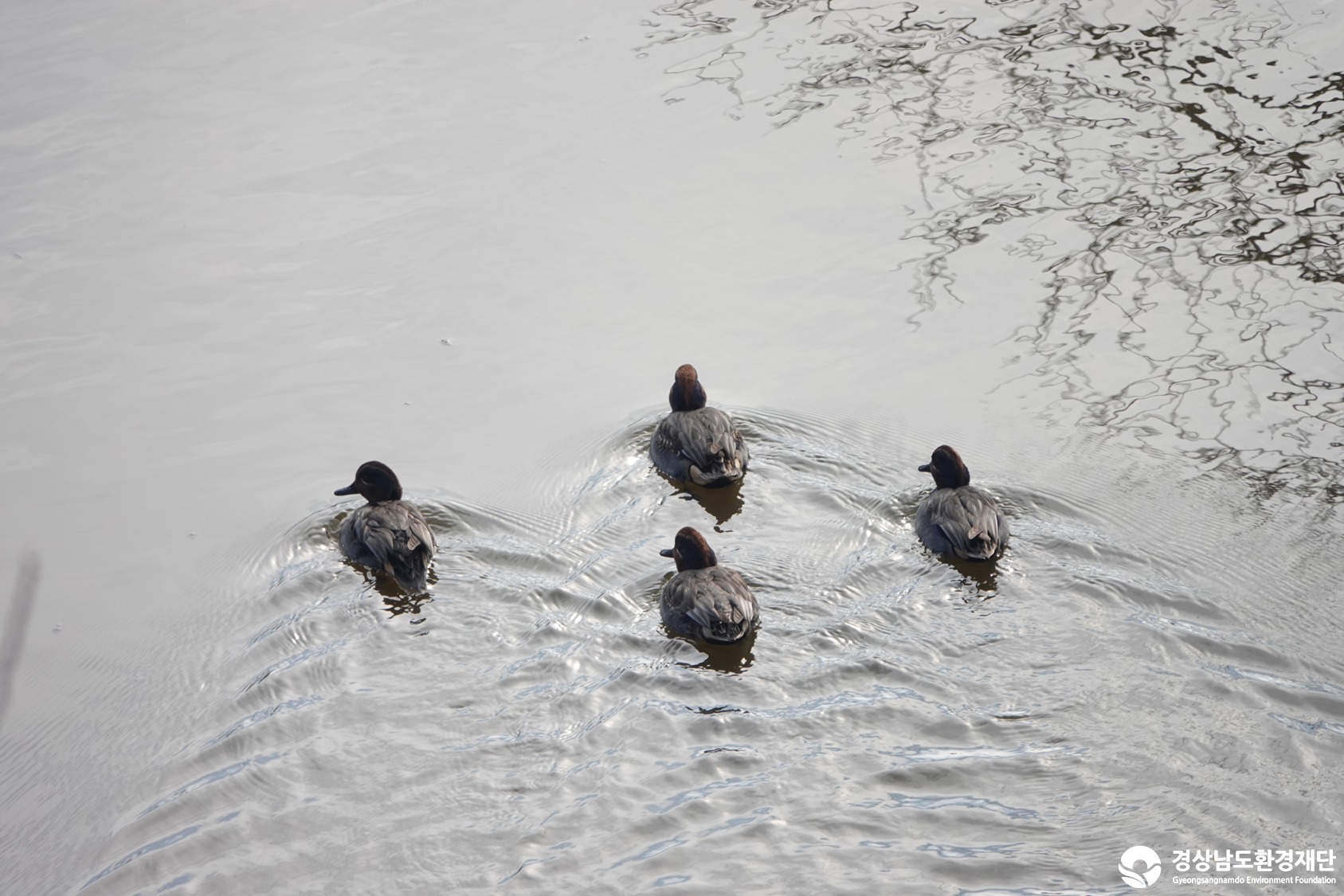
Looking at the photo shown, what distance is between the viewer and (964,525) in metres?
7.71

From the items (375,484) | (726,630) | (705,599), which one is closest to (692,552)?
(705,599)

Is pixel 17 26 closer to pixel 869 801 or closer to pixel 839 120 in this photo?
pixel 839 120

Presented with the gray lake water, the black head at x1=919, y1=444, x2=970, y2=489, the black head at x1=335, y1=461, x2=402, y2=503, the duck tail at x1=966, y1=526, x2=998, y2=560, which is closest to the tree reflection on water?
the gray lake water

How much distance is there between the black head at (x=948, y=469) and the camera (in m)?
8.12

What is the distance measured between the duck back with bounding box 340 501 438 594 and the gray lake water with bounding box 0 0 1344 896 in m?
0.19

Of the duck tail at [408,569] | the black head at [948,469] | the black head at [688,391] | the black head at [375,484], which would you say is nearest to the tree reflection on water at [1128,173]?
the black head at [948,469]

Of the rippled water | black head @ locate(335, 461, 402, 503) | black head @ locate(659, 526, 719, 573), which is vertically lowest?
the rippled water

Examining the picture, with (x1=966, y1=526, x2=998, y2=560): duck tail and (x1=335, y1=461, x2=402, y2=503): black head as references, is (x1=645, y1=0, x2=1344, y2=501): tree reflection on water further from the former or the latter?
(x1=335, y1=461, x2=402, y2=503): black head

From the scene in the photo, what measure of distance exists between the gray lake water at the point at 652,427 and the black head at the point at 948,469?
381 mm

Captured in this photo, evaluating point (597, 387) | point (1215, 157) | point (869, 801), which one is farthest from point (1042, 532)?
point (1215, 157)

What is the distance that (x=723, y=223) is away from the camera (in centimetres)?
1110

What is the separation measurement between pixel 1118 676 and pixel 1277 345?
390cm

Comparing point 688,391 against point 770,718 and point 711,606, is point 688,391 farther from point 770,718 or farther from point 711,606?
point 770,718

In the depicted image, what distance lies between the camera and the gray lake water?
6160 millimetres
